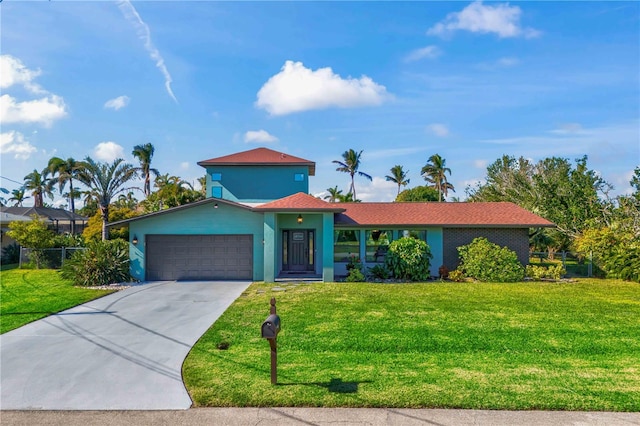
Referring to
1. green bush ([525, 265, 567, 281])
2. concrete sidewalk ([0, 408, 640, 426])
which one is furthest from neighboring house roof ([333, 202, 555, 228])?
concrete sidewalk ([0, 408, 640, 426])

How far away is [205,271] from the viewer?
16.1 meters

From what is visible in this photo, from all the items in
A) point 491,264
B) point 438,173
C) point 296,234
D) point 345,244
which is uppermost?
point 438,173

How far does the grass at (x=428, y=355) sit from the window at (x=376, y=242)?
5504 millimetres

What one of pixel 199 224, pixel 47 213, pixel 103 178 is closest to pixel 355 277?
pixel 199 224

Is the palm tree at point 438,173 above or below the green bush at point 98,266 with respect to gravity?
above

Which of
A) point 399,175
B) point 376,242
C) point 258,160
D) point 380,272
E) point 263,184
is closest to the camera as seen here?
point 380,272

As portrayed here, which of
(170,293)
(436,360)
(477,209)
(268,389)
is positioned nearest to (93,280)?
(170,293)

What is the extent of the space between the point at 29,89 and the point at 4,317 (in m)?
9.53

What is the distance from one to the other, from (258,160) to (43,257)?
1271 centimetres

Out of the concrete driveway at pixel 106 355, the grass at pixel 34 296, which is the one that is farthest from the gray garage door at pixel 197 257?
the concrete driveway at pixel 106 355

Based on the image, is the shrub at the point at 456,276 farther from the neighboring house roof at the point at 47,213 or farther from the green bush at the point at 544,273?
the neighboring house roof at the point at 47,213

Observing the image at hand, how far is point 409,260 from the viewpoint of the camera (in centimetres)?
1562

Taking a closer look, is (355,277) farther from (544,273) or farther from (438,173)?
(438,173)

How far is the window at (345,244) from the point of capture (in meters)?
17.0
